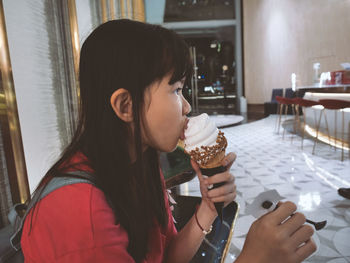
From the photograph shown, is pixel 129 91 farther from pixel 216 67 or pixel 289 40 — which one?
pixel 216 67

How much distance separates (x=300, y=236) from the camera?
0.59 metres

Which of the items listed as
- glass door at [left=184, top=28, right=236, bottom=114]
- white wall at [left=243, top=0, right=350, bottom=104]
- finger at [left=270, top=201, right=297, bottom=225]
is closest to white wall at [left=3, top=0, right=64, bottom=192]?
finger at [left=270, top=201, right=297, bottom=225]

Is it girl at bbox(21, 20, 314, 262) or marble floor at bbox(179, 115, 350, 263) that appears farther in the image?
marble floor at bbox(179, 115, 350, 263)

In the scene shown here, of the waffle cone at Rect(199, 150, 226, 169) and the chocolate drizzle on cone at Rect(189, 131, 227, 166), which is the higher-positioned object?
the chocolate drizzle on cone at Rect(189, 131, 227, 166)

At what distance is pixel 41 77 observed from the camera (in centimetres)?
157

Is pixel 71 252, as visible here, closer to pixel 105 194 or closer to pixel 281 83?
pixel 105 194

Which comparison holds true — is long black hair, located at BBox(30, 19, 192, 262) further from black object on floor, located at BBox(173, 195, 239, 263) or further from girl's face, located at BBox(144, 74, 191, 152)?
black object on floor, located at BBox(173, 195, 239, 263)

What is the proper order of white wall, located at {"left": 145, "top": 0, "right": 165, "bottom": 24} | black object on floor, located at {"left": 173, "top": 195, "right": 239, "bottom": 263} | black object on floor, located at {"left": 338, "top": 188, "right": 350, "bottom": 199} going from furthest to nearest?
white wall, located at {"left": 145, "top": 0, "right": 165, "bottom": 24} → black object on floor, located at {"left": 338, "top": 188, "right": 350, "bottom": 199} → black object on floor, located at {"left": 173, "top": 195, "right": 239, "bottom": 263}

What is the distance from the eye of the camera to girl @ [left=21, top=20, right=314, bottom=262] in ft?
1.62

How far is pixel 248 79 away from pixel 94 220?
44.7 ft

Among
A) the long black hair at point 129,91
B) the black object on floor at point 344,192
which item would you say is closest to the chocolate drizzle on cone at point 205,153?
the long black hair at point 129,91

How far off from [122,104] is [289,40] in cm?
1189

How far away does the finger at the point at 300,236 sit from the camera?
0.59 metres

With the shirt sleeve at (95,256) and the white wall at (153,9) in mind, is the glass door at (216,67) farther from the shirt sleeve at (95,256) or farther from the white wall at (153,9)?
the shirt sleeve at (95,256)
